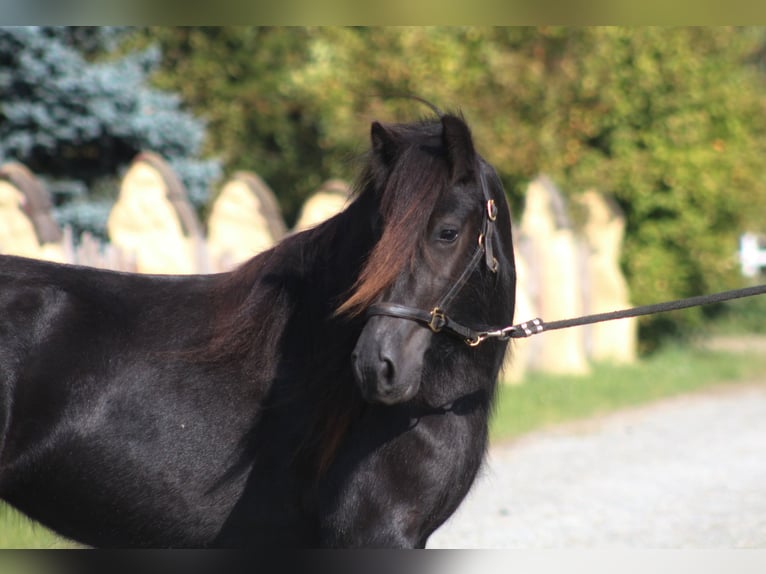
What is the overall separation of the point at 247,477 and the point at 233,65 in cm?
1855

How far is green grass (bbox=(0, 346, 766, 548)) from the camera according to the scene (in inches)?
459

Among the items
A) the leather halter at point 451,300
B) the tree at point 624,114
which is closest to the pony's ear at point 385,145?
the leather halter at point 451,300

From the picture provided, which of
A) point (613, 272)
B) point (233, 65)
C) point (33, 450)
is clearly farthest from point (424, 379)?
point (233, 65)

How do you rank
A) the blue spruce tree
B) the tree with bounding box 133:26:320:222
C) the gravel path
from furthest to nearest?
the tree with bounding box 133:26:320:222 < the blue spruce tree < the gravel path

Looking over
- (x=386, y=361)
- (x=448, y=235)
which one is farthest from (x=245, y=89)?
(x=386, y=361)

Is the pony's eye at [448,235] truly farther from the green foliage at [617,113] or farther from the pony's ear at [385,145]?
the green foliage at [617,113]

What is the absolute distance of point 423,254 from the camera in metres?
3.70

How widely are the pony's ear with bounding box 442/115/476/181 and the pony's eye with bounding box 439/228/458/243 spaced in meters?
0.20

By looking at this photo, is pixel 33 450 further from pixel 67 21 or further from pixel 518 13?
pixel 518 13

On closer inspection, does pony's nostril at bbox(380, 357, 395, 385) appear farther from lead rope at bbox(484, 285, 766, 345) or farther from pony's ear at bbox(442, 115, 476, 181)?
pony's ear at bbox(442, 115, 476, 181)

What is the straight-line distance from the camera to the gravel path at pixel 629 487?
702 cm

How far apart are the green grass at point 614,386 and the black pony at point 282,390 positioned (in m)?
6.53

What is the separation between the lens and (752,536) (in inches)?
272

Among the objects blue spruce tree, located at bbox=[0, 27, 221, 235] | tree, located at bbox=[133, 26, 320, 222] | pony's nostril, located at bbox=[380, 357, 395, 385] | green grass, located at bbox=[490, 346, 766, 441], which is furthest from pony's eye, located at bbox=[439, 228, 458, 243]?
tree, located at bbox=[133, 26, 320, 222]
